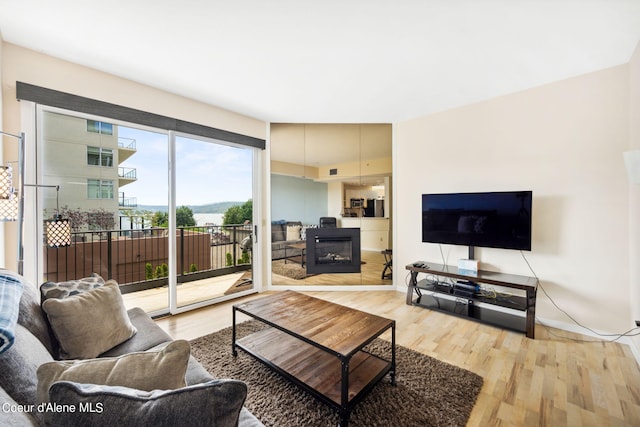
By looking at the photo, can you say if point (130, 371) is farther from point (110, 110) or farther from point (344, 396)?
point (110, 110)

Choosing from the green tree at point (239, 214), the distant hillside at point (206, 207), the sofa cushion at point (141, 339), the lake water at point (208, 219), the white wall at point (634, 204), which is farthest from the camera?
the green tree at point (239, 214)

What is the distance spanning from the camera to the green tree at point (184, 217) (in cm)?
320

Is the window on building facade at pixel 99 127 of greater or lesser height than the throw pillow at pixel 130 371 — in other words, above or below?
above

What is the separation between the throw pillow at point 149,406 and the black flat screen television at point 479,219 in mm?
3134

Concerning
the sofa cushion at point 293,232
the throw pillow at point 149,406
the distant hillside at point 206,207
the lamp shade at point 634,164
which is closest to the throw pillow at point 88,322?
the throw pillow at point 149,406

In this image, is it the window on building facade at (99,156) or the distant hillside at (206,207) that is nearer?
the window on building facade at (99,156)

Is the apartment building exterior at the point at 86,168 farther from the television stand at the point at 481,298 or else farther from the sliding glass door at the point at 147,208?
the television stand at the point at 481,298

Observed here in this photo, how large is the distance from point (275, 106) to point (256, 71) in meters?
Result: 0.85

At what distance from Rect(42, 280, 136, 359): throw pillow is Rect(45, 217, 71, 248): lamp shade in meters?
0.61

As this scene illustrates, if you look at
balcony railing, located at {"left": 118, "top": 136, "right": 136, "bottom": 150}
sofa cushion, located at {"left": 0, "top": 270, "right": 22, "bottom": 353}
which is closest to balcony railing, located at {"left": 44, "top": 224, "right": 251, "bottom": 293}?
balcony railing, located at {"left": 118, "top": 136, "right": 136, "bottom": 150}

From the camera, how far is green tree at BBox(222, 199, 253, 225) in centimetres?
371

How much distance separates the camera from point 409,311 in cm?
325

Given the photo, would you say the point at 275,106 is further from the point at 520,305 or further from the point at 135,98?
the point at 520,305

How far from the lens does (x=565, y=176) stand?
8.93ft
